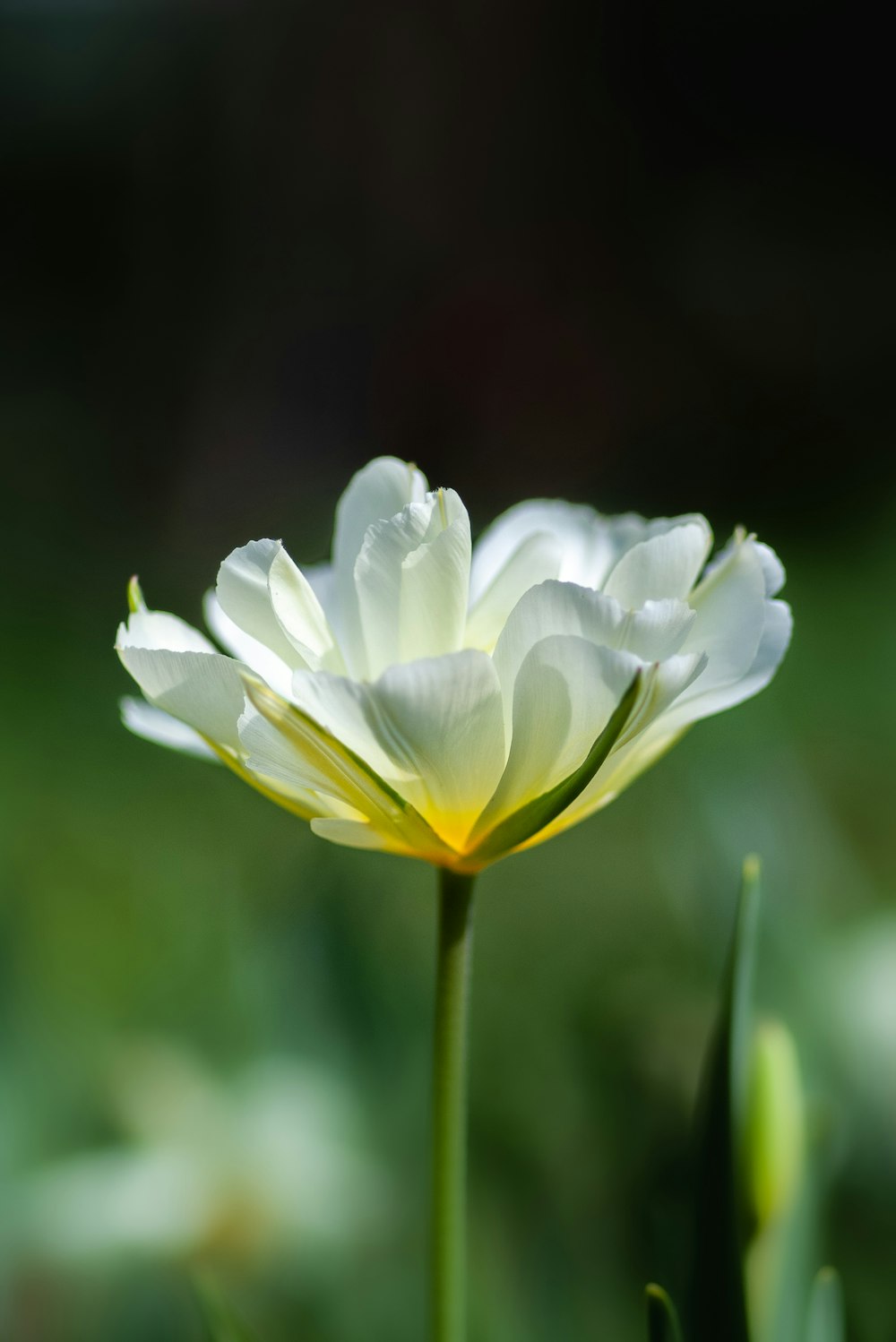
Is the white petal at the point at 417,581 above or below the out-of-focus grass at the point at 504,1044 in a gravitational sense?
above

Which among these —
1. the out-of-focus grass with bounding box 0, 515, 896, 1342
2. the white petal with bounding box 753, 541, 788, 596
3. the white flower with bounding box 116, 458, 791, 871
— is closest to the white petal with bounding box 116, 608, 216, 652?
the white flower with bounding box 116, 458, 791, 871

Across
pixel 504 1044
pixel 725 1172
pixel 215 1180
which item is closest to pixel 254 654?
pixel 725 1172

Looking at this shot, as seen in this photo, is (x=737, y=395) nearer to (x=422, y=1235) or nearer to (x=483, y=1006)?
(x=483, y=1006)

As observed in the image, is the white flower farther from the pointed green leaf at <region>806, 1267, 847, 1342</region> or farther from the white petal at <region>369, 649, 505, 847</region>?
the pointed green leaf at <region>806, 1267, 847, 1342</region>

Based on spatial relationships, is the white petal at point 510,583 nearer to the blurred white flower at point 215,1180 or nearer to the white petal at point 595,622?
the white petal at point 595,622

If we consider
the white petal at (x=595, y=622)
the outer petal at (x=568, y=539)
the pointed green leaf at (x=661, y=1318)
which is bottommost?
the pointed green leaf at (x=661, y=1318)

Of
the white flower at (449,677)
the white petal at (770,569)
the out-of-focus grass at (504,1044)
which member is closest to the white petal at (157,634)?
the white flower at (449,677)

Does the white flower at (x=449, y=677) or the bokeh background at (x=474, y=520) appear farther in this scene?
the bokeh background at (x=474, y=520)
